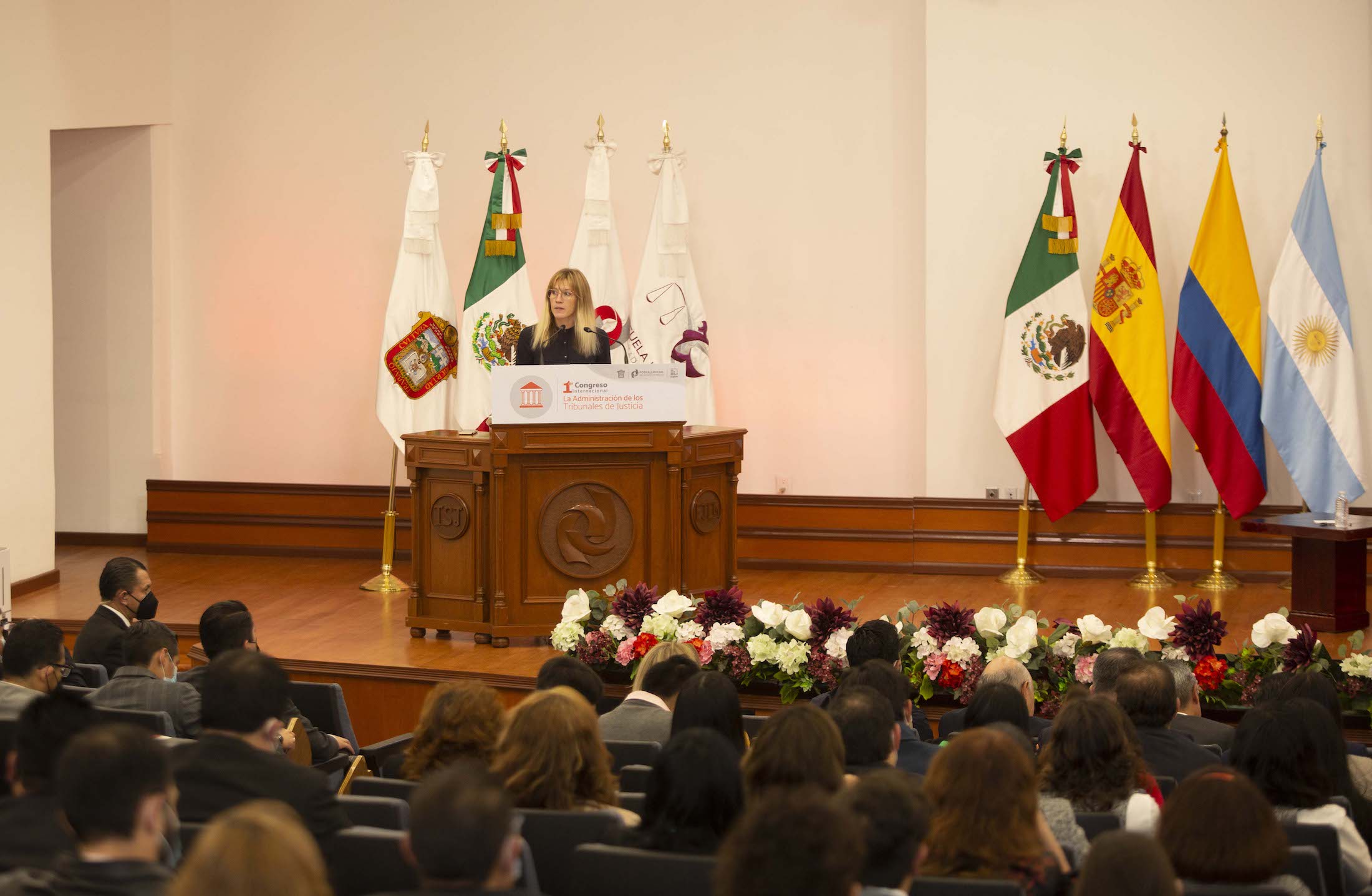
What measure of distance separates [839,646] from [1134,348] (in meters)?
4.03

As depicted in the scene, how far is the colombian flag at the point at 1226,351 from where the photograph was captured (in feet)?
27.5

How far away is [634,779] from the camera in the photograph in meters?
3.56

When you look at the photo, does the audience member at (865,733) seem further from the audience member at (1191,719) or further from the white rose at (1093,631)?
the white rose at (1093,631)

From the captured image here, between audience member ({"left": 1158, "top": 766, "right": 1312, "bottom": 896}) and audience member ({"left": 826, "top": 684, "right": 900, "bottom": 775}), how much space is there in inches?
35.9

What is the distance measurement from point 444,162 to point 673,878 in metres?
7.88

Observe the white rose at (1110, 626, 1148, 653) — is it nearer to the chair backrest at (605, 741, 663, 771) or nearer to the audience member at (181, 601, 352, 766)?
the chair backrest at (605, 741, 663, 771)

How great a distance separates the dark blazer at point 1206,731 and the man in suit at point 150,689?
298cm

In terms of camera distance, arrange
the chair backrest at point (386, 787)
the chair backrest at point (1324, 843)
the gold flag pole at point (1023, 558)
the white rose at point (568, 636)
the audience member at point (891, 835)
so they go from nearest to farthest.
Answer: the audience member at point (891, 835)
the chair backrest at point (1324, 843)
the chair backrest at point (386, 787)
the white rose at point (568, 636)
the gold flag pole at point (1023, 558)

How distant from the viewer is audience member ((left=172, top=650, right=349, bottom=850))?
2.91 metres

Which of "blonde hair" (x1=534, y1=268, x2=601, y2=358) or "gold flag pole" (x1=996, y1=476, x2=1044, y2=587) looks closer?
"blonde hair" (x1=534, y1=268, x2=601, y2=358)

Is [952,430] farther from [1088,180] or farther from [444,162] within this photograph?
[444,162]

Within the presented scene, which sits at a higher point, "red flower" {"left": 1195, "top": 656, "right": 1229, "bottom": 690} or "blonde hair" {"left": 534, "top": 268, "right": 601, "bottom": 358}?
"blonde hair" {"left": 534, "top": 268, "right": 601, "bottom": 358}

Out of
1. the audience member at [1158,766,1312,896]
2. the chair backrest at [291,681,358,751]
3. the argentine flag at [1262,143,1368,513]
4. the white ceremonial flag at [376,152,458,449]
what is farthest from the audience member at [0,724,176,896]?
the argentine flag at [1262,143,1368,513]

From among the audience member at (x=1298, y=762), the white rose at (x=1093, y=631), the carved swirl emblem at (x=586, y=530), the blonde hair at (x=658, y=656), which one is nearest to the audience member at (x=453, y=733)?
the blonde hair at (x=658, y=656)
